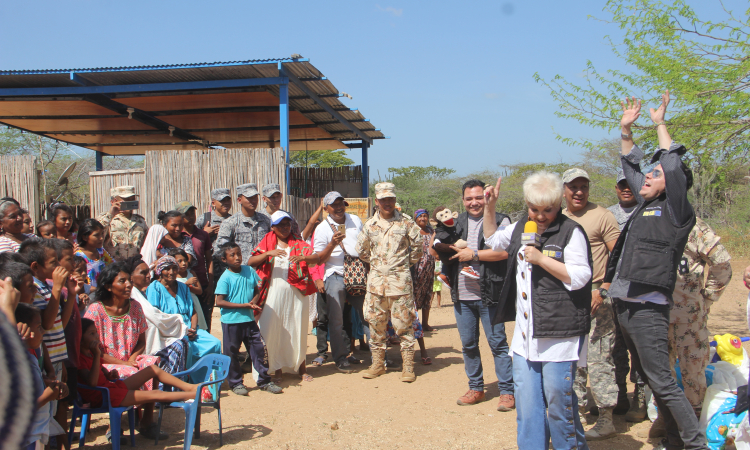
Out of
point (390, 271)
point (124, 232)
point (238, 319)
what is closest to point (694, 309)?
point (390, 271)

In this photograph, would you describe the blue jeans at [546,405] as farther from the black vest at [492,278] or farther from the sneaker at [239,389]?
the sneaker at [239,389]

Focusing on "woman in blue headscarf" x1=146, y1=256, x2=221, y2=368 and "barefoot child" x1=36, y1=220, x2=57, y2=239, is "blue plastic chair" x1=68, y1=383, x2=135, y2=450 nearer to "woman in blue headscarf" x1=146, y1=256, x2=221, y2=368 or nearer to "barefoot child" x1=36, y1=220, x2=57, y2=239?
"woman in blue headscarf" x1=146, y1=256, x2=221, y2=368

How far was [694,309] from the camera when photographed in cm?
393

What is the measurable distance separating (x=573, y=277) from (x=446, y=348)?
4.93 meters

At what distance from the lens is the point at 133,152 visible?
52.7 feet

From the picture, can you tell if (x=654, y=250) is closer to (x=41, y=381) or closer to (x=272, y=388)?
(x=41, y=381)

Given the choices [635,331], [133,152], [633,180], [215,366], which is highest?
[133,152]

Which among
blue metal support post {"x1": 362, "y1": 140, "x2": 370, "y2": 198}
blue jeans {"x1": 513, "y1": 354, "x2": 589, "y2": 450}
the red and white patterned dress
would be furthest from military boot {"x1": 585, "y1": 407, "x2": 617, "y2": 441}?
blue metal support post {"x1": 362, "y1": 140, "x2": 370, "y2": 198}

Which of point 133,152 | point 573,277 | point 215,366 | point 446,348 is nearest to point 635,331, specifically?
point 573,277

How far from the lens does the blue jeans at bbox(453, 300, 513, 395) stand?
5.02 metres

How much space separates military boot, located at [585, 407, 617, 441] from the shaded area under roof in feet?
21.6

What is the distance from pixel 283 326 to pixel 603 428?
3.29m

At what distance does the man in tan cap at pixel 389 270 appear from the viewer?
6020 mm

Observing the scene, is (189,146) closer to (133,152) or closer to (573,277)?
(133,152)
